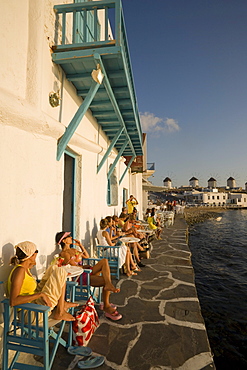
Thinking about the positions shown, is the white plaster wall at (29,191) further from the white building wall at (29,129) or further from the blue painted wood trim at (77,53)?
the blue painted wood trim at (77,53)

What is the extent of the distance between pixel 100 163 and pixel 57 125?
289 cm

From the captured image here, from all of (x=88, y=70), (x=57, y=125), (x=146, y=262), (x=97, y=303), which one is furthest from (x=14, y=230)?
(x=146, y=262)

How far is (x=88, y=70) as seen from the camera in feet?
13.7

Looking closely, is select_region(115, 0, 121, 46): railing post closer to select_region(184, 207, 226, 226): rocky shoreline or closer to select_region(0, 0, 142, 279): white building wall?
select_region(0, 0, 142, 279): white building wall

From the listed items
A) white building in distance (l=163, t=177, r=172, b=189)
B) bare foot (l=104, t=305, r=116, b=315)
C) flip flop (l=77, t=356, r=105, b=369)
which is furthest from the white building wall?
white building in distance (l=163, t=177, r=172, b=189)

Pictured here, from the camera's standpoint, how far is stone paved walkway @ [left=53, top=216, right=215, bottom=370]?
97.6 inches

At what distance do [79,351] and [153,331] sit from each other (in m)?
1.08

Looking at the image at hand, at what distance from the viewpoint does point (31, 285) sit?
2510 mm

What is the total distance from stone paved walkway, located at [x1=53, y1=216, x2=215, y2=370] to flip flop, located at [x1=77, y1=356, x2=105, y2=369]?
72 mm

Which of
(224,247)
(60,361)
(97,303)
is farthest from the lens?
(224,247)

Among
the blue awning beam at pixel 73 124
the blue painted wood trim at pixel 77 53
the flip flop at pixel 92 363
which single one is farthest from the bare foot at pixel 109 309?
the blue painted wood trim at pixel 77 53

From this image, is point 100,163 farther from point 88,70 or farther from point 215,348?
point 215,348

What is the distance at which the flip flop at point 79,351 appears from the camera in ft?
8.53

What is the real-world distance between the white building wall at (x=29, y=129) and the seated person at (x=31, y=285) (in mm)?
285
